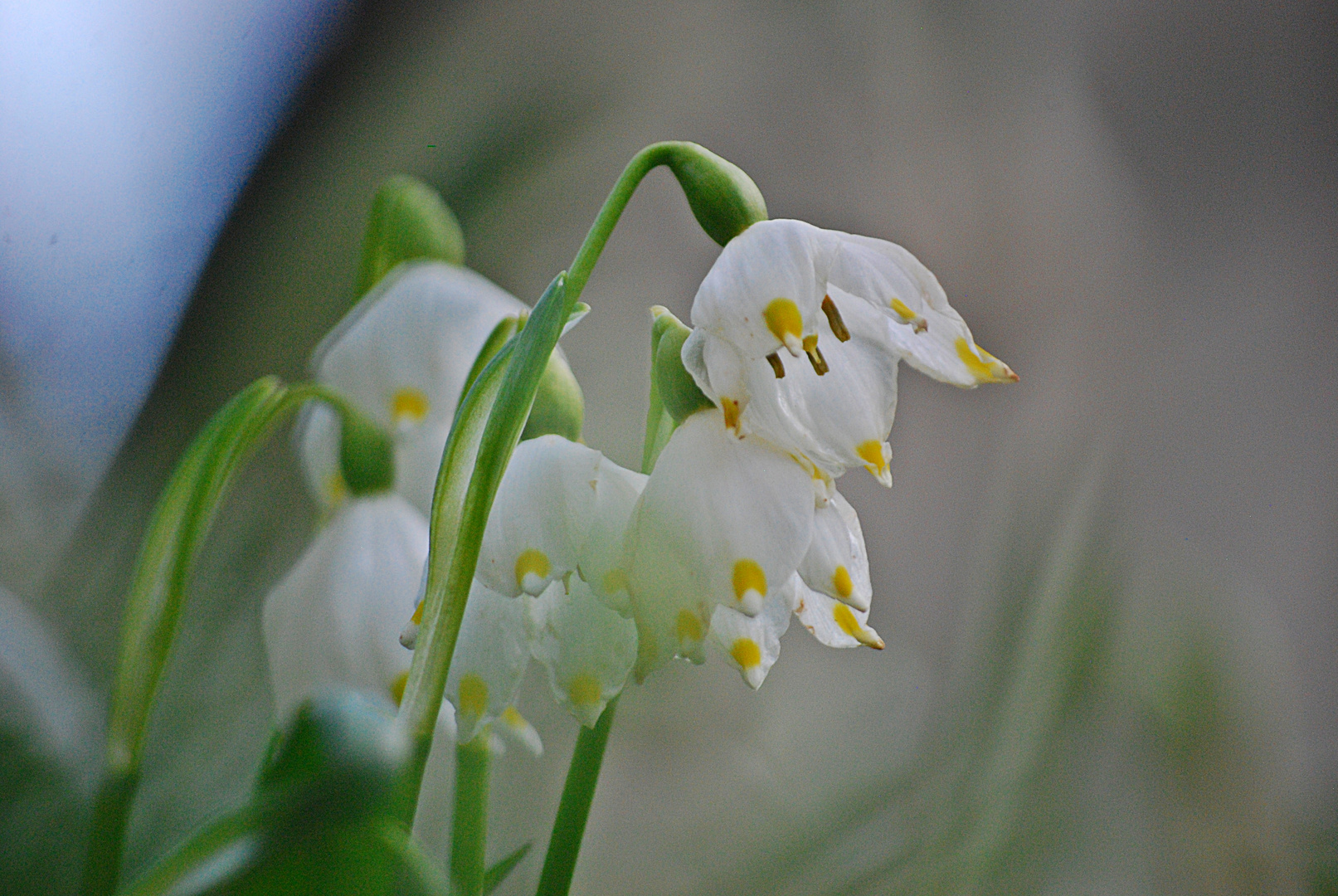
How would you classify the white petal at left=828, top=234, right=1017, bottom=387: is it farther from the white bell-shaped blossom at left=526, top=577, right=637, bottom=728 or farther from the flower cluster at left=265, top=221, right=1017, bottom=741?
the white bell-shaped blossom at left=526, top=577, right=637, bottom=728

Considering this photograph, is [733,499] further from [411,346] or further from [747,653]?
[411,346]

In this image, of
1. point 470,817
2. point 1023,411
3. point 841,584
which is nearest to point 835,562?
point 841,584

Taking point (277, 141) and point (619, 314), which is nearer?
point (277, 141)

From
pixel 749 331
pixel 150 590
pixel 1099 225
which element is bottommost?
pixel 150 590

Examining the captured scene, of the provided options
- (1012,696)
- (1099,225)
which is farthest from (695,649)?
→ (1099,225)

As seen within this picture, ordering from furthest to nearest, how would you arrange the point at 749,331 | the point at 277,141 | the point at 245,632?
the point at 277,141 < the point at 245,632 < the point at 749,331

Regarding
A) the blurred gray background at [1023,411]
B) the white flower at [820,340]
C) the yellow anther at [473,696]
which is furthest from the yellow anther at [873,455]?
the blurred gray background at [1023,411]

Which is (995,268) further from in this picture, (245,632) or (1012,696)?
(245,632)
